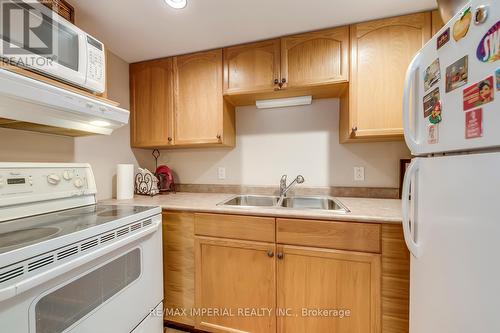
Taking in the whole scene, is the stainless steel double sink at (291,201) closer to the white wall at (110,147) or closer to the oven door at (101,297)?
the oven door at (101,297)

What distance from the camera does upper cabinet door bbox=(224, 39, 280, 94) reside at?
4.96 ft

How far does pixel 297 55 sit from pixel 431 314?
1.57 m

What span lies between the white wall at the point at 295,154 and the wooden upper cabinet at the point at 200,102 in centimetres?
A: 25

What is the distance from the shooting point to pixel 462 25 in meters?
0.58

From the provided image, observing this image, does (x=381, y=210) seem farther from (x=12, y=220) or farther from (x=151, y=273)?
(x=12, y=220)

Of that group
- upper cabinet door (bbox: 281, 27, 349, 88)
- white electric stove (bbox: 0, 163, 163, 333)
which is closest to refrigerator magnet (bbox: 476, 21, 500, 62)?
upper cabinet door (bbox: 281, 27, 349, 88)

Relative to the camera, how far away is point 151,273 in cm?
115

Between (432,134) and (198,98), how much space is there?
155 cm

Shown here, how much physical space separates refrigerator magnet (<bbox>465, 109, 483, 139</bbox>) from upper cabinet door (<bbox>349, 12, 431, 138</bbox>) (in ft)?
2.66

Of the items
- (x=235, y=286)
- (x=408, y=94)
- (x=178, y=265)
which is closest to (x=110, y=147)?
(x=178, y=265)

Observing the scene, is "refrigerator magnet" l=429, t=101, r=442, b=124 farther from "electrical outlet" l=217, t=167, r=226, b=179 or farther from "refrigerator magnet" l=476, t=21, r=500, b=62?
"electrical outlet" l=217, t=167, r=226, b=179

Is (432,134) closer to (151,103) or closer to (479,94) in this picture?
(479,94)

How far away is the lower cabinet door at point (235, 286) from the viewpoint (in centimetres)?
122

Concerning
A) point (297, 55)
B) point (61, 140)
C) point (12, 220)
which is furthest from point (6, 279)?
point (297, 55)
